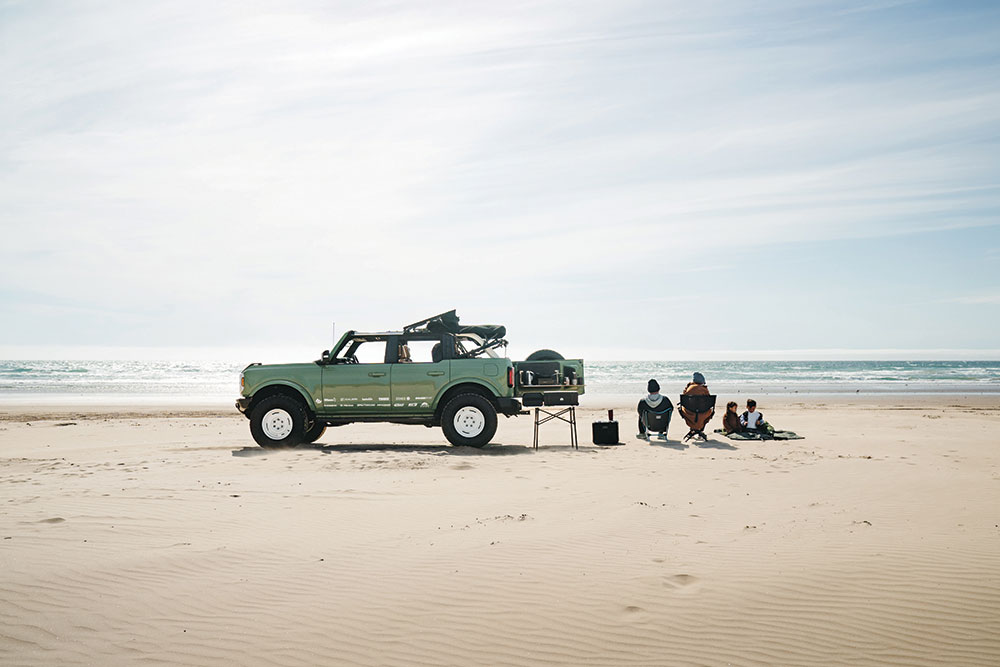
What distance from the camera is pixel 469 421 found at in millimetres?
12094

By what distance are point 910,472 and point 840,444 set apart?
342 centimetres

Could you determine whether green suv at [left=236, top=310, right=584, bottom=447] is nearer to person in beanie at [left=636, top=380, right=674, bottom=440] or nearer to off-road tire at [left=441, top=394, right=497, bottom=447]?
off-road tire at [left=441, top=394, right=497, bottom=447]

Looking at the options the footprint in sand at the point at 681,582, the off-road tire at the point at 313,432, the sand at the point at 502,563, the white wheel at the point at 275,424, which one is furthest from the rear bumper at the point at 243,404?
the footprint in sand at the point at 681,582

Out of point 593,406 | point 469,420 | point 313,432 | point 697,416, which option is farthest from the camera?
point 593,406

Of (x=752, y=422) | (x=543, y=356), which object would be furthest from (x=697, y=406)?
(x=543, y=356)

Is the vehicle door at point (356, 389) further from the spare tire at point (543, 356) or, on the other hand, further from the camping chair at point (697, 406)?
the camping chair at point (697, 406)

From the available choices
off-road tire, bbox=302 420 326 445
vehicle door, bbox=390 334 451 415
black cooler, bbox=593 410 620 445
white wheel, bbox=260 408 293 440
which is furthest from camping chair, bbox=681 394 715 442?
white wheel, bbox=260 408 293 440

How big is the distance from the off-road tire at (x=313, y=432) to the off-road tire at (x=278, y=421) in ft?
0.94

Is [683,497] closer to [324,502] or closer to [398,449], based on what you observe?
[324,502]

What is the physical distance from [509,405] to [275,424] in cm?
410

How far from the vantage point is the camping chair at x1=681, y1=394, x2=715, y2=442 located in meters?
13.2

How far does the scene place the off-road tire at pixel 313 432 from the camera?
12663mm

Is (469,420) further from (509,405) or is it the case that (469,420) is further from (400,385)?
(400,385)

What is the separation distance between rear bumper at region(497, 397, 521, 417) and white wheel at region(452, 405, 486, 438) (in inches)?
14.5
